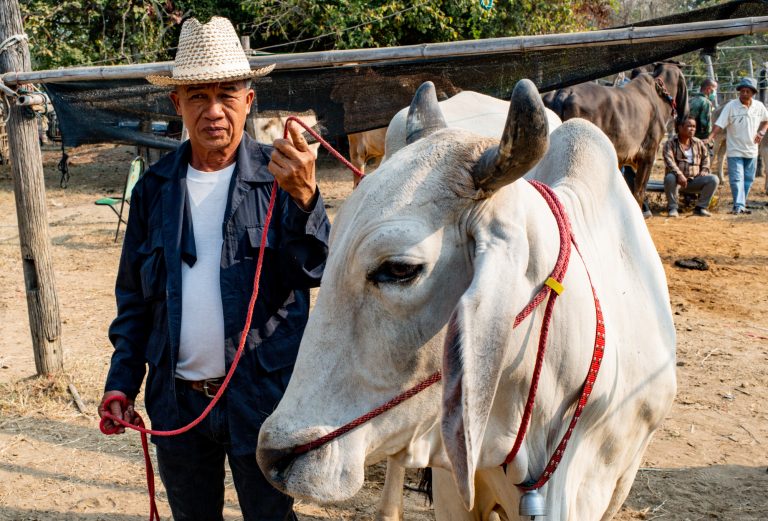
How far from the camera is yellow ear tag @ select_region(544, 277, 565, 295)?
1.78 m

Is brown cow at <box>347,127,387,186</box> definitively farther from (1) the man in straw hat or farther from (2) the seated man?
(1) the man in straw hat

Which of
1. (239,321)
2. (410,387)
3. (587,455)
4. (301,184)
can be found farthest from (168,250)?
(587,455)

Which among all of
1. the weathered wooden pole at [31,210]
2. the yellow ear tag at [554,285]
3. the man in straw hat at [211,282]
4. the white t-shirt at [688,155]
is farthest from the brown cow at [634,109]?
the yellow ear tag at [554,285]

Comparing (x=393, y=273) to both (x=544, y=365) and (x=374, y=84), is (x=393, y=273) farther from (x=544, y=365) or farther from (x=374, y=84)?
(x=374, y=84)

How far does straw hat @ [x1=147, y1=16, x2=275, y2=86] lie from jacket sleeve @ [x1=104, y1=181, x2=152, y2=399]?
0.40m

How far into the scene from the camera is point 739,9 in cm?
381

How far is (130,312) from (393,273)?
4.20ft

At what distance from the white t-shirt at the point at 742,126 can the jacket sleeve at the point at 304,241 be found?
1052 cm

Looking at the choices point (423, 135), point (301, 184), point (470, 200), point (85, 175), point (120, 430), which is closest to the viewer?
point (470, 200)

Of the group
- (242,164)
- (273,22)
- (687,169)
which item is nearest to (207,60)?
(242,164)

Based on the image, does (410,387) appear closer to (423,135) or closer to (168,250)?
(423,135)

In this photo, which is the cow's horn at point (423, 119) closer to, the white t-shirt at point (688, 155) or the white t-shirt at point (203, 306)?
the white t-shirt at point (203, 306)

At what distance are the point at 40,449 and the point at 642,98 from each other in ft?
29.3

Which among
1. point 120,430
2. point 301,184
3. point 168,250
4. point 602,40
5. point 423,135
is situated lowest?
point 120,430
